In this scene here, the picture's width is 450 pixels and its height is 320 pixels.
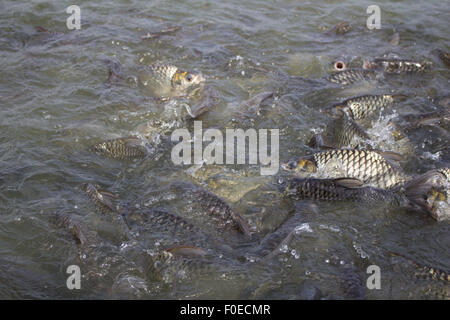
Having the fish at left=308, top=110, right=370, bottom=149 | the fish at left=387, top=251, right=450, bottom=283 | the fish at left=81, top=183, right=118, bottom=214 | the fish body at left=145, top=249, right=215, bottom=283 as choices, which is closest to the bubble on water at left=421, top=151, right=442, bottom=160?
the fish at left=308, top=110, right=370, bottom=149

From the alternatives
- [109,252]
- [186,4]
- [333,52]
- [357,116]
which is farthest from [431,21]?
[109,252]

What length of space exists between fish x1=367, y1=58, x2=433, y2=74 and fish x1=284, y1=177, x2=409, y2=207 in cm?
304

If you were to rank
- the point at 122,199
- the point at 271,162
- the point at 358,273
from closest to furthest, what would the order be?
the point at 358,273
the point at 122,199
the point at 271,162

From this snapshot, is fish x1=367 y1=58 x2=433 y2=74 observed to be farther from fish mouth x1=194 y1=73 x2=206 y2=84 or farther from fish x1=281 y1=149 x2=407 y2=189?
fish x1=281 y1=149 x2=407 y2=189

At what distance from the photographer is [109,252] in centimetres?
355

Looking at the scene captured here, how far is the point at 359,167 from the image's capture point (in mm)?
4281

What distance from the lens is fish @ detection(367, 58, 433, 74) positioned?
661 centimetres

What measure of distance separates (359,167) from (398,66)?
3059mm

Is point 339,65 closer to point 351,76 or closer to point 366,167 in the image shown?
point 351,76

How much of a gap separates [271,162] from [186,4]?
5349mm

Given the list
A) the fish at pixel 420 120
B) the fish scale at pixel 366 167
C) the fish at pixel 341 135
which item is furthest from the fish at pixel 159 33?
the fish scale at pixel 366 167

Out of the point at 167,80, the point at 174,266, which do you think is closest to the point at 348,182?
the point at 174,266

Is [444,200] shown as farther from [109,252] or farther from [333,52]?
[333,52]

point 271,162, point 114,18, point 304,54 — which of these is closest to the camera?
point 271,162
